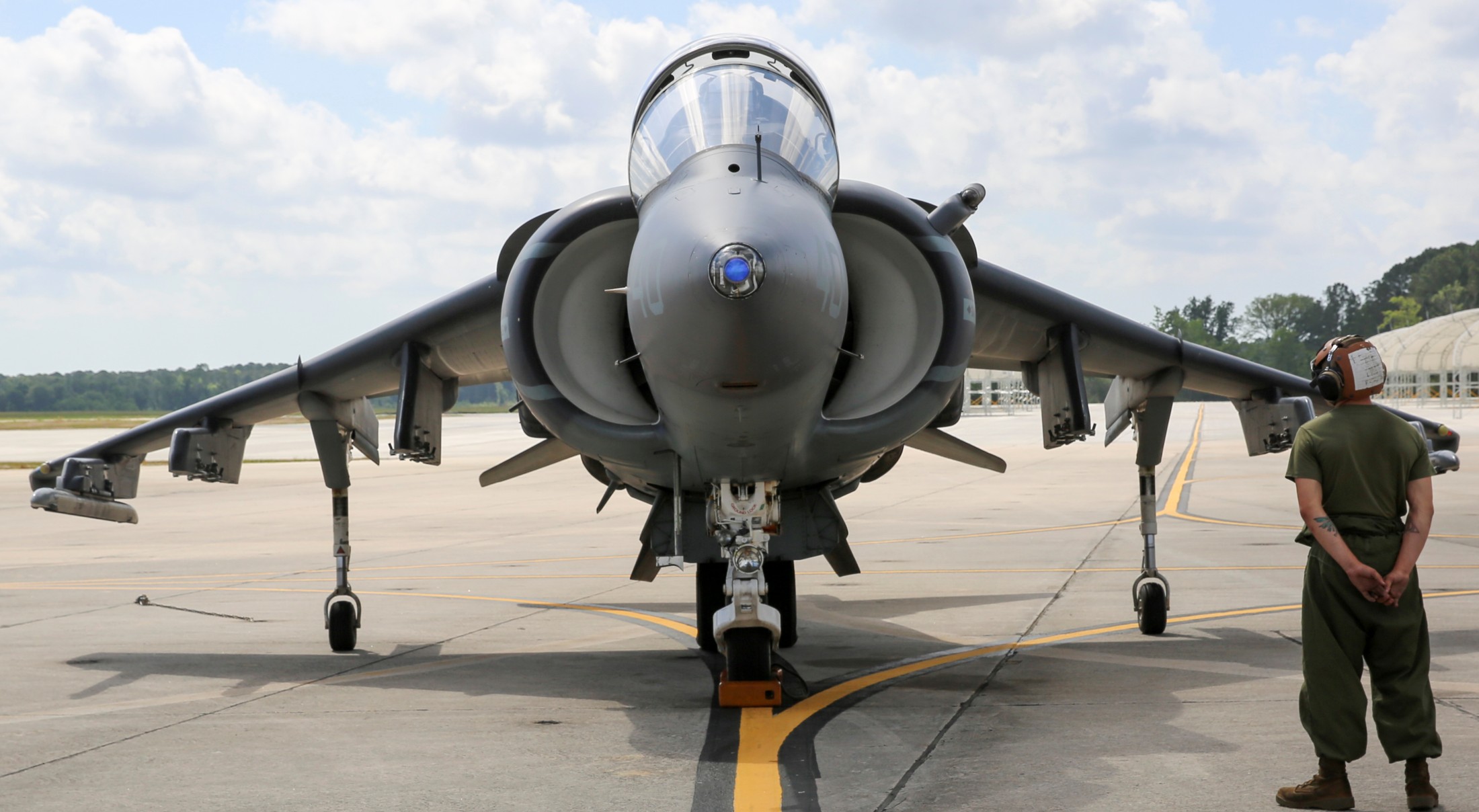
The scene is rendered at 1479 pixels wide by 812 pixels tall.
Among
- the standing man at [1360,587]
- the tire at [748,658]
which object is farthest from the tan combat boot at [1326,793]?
the tire at [748,658]

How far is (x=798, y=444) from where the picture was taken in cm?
673

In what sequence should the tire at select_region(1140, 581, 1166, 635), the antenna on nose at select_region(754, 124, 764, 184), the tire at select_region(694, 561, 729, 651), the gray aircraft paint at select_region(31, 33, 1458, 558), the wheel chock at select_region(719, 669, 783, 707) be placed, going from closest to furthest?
the gray aircraft paint at select_region(31, 33, 1458, 558)
the antenna on nose at select_region(754, 124, 764, 184)
the wheel chock at select_region(719, 669, 783, 707)
the tire at select_region(694, 561, 729, 651)
the tire at select_region(1140, 581, 1166, 635)

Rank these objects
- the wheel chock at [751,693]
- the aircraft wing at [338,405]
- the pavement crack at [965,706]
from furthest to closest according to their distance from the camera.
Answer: the aircraft wing at [338,405] < the wheel chock at [751,693] < the pavement crack at [965,706]

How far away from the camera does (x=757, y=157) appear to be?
21.0 ft

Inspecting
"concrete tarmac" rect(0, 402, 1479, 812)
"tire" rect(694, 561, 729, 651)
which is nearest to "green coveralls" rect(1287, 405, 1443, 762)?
"concrete tarmac" rect(0, 402, 1479, 812)

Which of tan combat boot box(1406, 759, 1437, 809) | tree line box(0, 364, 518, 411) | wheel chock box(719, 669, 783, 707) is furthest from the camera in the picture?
tree line box(0, 364, 518, 411)

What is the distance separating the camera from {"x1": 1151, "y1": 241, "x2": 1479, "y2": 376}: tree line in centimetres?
14875

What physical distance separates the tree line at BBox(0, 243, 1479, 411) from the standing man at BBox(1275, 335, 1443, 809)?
Answer: 133145 millimetres

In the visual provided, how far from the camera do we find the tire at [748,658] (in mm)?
7113

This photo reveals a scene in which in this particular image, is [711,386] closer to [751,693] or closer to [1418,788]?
[751,693]

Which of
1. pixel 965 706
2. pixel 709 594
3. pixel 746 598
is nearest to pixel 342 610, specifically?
pixel 709 594

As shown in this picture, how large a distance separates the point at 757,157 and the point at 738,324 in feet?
3.78

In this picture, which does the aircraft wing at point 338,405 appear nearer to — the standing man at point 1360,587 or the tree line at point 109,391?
the standing man at point 1360,587

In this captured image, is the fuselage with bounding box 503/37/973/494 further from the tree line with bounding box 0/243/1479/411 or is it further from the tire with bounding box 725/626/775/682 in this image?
the tree line with bounding box 0/243/1479/411
